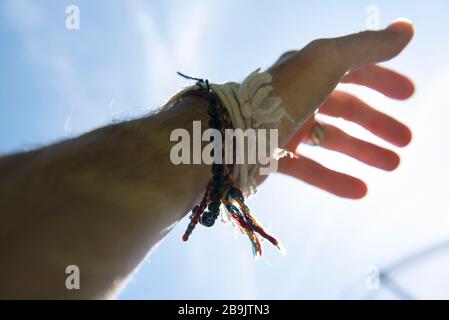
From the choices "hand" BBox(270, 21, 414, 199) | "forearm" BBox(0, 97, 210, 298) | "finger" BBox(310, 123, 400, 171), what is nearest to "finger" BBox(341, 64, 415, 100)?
"hand" BBox(270, 21, 414, 199)

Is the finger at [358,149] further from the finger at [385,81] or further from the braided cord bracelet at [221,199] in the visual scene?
the braided cord bracelet at [221,199]

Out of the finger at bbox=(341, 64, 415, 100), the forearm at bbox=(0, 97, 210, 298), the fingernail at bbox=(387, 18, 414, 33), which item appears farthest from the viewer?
the finger at bbox=(341, 64, 415, 100)

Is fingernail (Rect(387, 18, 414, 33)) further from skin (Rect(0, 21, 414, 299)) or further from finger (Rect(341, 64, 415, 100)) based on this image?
skin (Rect(0, 21, 414, 299))

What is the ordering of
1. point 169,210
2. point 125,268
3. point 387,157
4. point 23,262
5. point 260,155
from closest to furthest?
point 23,262 < point 125,268 < point 169,210 < point 260,155 < point 387,157

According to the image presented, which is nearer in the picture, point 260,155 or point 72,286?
point 72,286

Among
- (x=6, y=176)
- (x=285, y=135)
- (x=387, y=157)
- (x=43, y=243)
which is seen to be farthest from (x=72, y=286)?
(x=387, y=157)

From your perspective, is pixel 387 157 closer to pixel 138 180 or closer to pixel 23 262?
pixel 138 180

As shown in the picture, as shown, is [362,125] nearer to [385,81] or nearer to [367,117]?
[367,117]

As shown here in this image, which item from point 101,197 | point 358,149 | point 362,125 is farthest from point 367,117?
point 101,197
